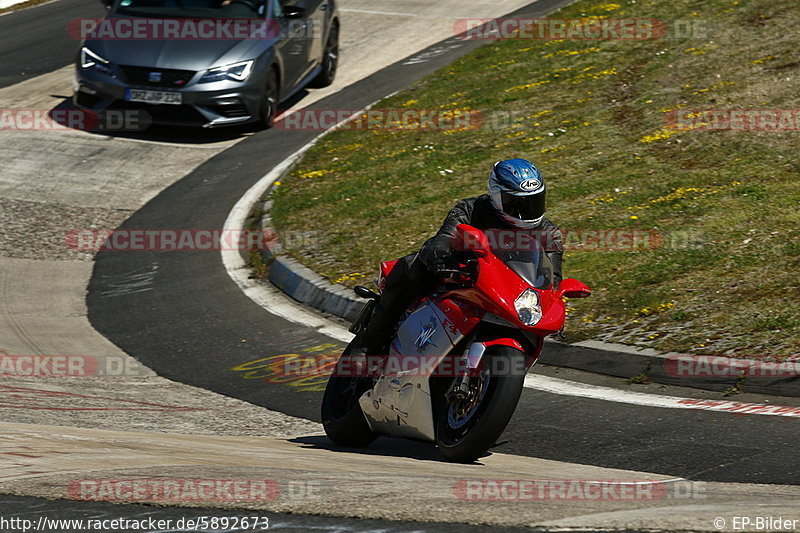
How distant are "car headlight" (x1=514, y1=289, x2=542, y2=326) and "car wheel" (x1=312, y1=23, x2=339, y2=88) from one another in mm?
13419

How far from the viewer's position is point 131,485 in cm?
494

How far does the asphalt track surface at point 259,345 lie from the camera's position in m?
6.45

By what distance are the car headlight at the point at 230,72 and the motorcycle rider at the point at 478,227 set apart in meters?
9.43

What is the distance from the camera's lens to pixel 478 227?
6484 millimetres

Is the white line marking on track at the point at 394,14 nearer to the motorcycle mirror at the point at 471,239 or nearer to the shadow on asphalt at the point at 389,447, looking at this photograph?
the shadow on asphalt at the point at 389,447

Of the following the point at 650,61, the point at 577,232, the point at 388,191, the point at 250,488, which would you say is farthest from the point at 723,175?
the point at 250,488

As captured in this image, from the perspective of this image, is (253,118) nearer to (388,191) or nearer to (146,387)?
(388,191)

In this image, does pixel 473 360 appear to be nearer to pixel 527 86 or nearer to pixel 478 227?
pixel 478 227

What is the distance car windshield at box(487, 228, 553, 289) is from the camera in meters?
6.11

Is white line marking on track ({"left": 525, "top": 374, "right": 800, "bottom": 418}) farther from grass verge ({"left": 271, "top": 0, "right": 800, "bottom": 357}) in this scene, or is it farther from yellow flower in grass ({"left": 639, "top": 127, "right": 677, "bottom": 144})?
yellow flower in grass ({"left": 639, "top": 127, "right": 677, "bottom": 144})

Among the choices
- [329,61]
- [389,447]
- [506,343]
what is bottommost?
[329,61]

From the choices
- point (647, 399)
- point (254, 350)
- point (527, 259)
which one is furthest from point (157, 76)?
point (527, 259)

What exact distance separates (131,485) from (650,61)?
532 inches

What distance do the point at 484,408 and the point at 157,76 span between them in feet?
35.2
